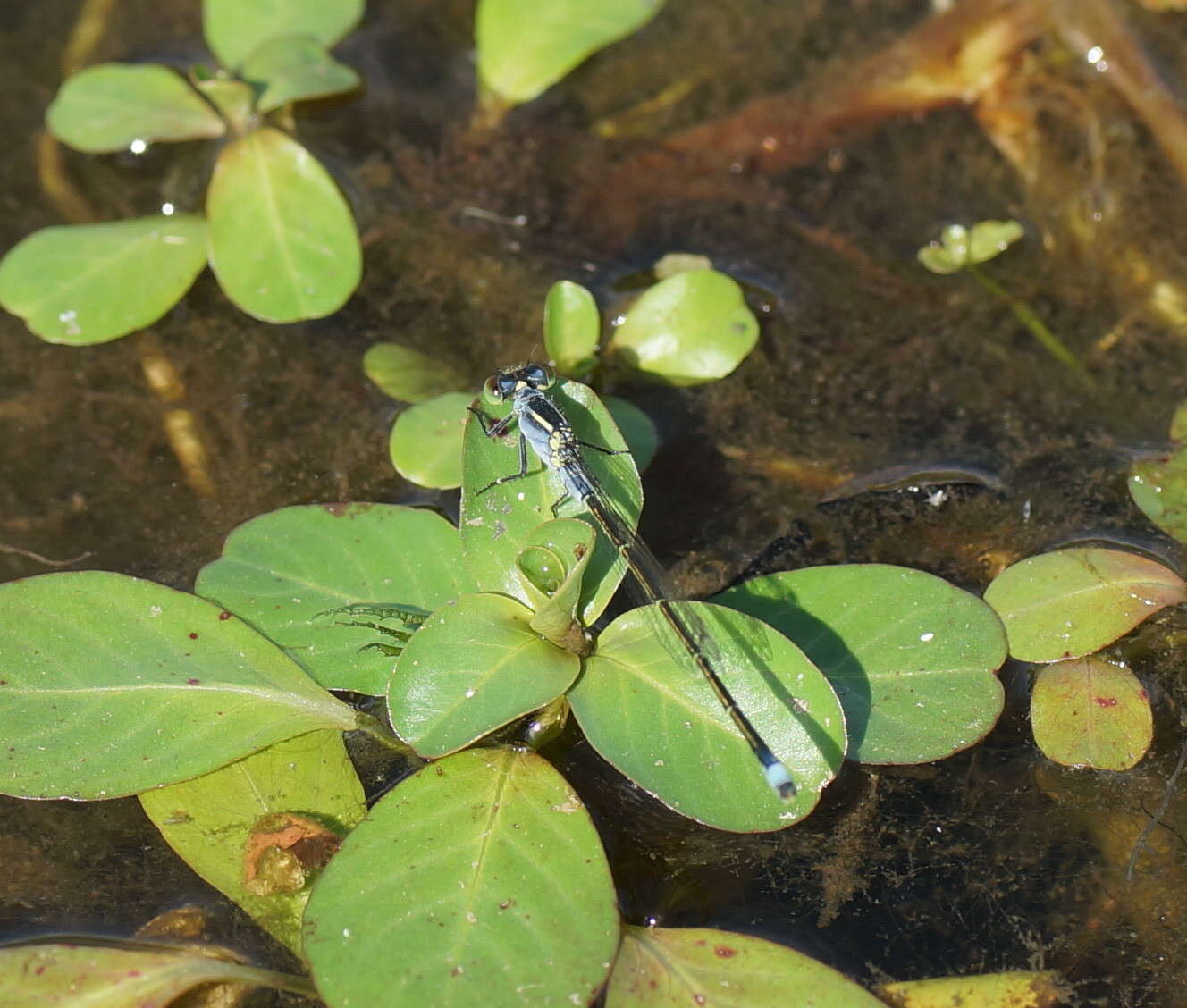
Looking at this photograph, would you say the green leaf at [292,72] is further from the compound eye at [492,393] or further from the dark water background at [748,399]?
the compound eye at [492,393]

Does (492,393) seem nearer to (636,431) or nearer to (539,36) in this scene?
(636,431)

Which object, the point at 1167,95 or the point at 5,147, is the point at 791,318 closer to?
the point at 1167,95

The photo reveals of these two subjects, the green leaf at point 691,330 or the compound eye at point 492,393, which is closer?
the compound eye at point 492,393

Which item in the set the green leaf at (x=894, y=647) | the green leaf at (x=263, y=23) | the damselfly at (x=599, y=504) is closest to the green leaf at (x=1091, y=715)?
the green leaf at (x=894, y=647)

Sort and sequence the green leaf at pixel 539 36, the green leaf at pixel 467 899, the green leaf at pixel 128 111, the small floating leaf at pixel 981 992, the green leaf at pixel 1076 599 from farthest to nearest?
the green leaf at pixel 539 36
the green leaf at pixel 128 111
the green leaf at pixel 1076 599
the small floating leaf at pixel 981 992
the green leaf at pixel 467 899

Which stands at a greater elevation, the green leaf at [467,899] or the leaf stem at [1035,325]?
the leaf stem at [1035,325]

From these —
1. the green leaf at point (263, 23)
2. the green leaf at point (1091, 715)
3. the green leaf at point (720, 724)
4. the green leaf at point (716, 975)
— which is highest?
the green leaf at point (263, 23)

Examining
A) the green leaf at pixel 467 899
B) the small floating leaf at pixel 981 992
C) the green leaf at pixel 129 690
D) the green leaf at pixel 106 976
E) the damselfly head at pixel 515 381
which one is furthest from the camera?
the damselfly head at pixel 515 381

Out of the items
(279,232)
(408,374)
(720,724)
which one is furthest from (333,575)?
(279,232)
